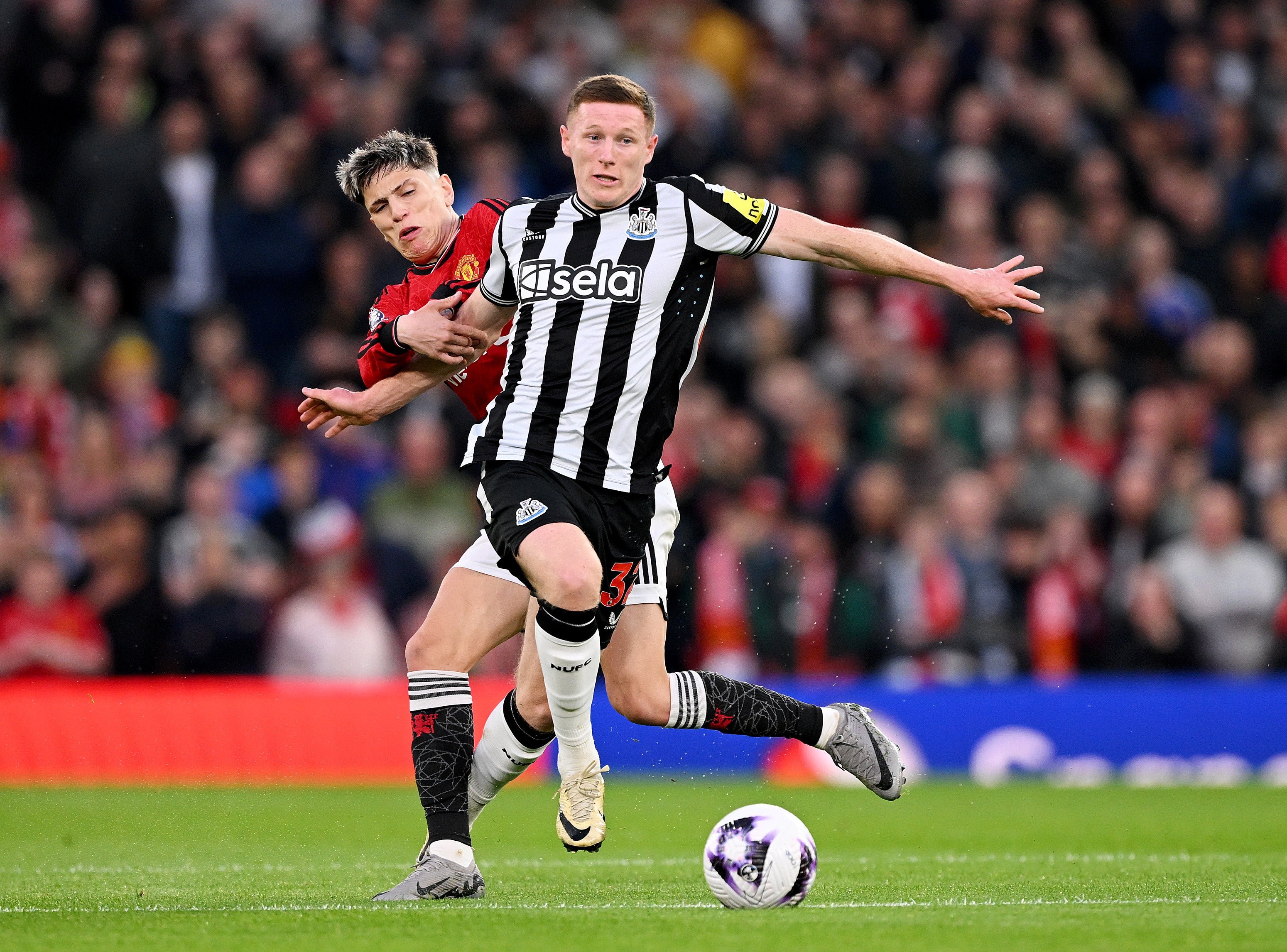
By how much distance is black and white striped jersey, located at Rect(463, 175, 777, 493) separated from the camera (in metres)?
6.15

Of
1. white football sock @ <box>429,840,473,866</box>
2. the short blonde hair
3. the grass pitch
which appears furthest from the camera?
the short blonde hair

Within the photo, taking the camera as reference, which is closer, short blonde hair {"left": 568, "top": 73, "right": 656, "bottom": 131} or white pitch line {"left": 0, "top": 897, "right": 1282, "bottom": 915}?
white pitch line {"left": 0, "top": 897, "right": 1282, "bottom": 915}

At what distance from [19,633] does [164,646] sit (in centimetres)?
86

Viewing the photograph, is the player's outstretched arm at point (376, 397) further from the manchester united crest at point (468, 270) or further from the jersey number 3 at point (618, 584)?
the jersey number 3 at point (618, 584)

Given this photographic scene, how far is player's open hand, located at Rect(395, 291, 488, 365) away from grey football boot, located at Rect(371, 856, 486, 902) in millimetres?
1610

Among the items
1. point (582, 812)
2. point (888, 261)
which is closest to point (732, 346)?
point (888, 261)

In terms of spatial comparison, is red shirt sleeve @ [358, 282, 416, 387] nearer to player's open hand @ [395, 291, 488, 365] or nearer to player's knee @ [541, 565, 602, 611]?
player's open hand @ [395, 291, 488, 365]

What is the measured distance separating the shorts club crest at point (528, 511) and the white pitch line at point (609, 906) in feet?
3.81

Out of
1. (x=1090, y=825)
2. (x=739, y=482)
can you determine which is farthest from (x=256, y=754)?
(x=1090, y=825)

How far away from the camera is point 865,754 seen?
21.7 feet

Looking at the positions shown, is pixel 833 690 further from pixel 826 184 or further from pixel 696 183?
pixel 696 183

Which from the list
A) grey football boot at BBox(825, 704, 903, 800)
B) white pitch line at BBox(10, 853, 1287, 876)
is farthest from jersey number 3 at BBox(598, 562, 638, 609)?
white pitch line at BBox(10, 853, 1287, 876)

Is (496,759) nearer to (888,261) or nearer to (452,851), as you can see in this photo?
(452,851)

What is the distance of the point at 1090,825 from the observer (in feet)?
29.2
